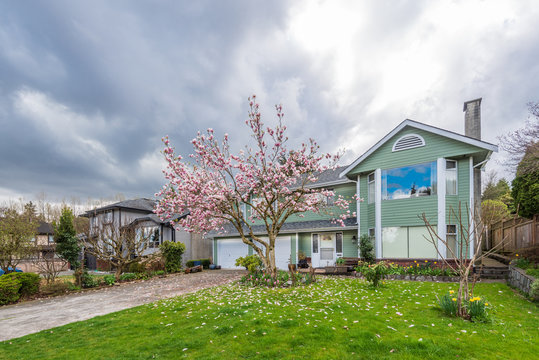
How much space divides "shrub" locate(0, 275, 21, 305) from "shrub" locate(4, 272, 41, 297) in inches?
8.1

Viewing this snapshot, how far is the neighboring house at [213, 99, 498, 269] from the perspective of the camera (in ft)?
41.3

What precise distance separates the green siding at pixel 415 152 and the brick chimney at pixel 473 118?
3.21 metres

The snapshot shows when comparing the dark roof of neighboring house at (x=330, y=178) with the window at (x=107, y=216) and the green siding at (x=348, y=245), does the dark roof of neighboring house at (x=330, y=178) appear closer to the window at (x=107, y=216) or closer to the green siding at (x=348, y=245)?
the green siding at (x=348, y=245)

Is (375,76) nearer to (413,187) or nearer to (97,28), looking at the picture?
(413,187)

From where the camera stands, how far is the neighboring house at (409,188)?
12.6 m

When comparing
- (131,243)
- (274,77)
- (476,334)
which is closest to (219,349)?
(476,334)

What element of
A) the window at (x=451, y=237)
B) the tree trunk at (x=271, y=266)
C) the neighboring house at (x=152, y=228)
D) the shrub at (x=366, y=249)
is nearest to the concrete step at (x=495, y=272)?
the window at (x=451, y=237)

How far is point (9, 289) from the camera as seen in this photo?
10641 mm

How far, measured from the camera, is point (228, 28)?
11.5 meters

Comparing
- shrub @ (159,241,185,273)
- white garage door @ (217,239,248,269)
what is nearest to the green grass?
shrub @ (159,241,185,273)

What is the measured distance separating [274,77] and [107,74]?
325 inches

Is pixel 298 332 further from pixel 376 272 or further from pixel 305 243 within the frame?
pixel 305 243

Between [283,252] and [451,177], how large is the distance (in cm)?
1156

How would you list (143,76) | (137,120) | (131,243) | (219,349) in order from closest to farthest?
(219,349), (143,76), (137,120), (131,243)
